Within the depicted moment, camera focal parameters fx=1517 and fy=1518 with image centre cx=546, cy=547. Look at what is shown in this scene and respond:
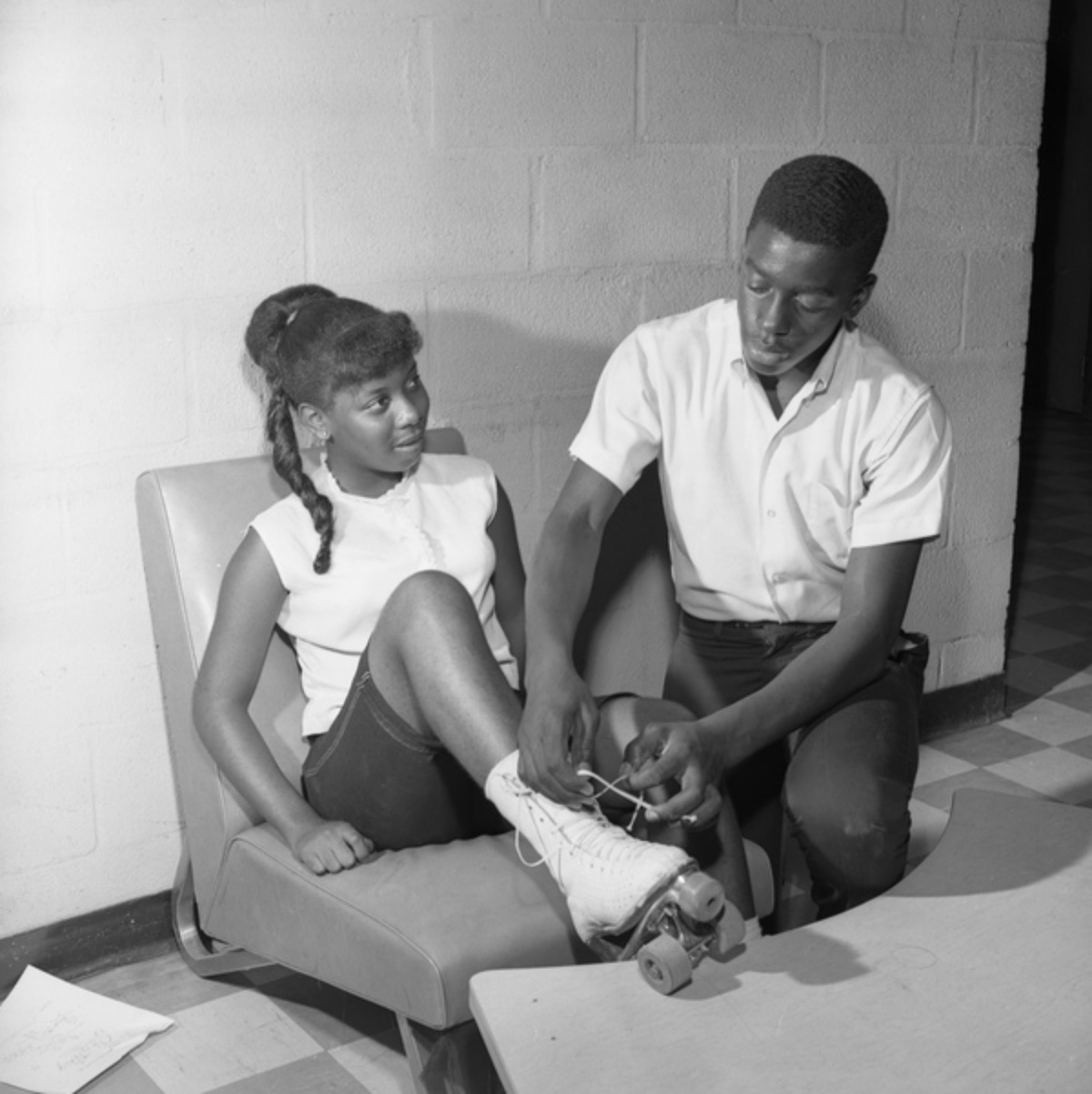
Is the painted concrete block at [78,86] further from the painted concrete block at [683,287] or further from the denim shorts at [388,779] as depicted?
the painted concrete block at [683,287]

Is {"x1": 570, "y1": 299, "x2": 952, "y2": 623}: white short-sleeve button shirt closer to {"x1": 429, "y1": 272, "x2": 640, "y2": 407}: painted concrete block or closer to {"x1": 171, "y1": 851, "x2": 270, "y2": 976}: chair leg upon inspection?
{"x1": 429, "y1": 272, "x2": 640, "y2": 407}: painted concrete block

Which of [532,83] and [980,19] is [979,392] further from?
[532,83]

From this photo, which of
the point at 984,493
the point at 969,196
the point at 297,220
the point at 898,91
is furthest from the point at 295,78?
the point at 984,493

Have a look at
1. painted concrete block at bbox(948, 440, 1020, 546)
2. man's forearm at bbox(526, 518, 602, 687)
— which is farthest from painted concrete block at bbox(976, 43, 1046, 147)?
man's forearm at bbox(526, 518, 602, 687)

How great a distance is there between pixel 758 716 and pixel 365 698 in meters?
0.51

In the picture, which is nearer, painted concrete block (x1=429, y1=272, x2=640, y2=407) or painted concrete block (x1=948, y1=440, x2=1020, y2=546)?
painted concrete block (x1=429, y1=272, x2=640, y2=407)

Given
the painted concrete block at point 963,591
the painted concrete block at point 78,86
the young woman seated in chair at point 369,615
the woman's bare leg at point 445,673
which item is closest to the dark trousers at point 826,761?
the young woman seated in chair at point 369,615

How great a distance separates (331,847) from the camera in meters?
1.95

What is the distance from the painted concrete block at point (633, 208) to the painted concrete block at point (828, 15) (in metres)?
0.25

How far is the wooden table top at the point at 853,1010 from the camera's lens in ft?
4.73

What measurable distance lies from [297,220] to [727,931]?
1.23 metres

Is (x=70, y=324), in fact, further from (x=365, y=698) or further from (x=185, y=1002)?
(x=185, y=1002)

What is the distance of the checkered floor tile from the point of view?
205 cm

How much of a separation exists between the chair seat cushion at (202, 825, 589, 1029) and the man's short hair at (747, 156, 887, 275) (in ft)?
2.92
